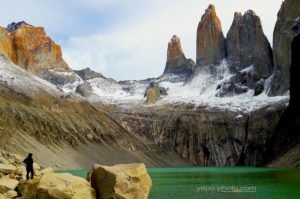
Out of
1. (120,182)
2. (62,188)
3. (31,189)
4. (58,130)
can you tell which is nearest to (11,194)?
(31,189)

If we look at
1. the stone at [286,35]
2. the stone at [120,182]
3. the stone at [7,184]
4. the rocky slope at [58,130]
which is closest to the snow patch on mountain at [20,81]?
the rocky slope at [58,130]

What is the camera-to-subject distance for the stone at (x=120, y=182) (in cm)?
2712

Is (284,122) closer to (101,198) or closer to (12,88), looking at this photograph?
(12,88)

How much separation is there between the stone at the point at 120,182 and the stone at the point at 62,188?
1060 millimetres

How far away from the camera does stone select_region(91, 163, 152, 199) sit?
89.0 feet

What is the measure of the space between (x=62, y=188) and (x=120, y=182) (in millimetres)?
3495

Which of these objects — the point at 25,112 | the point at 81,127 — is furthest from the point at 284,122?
the point at 25,112

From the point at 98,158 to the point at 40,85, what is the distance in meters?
52.4

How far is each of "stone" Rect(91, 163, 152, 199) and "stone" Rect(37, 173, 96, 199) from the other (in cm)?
106

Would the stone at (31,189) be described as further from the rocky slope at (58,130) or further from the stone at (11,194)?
the rocky slope at (58,130)

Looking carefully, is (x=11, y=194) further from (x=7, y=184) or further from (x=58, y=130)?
(x=58, y=130)

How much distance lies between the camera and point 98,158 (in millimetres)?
134500

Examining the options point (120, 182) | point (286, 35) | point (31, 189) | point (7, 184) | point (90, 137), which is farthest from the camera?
point (286, 35)

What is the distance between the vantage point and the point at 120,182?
1070 inches
